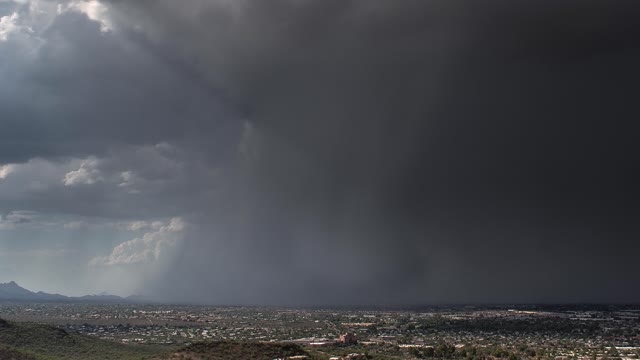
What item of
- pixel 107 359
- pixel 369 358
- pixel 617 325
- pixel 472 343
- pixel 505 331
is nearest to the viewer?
pixel 369 358

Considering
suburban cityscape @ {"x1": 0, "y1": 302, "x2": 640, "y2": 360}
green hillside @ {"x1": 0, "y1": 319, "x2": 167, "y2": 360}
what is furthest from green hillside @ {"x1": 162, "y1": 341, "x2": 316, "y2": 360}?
green hillside @ {"x1": 0, "y1": 319, "x2": 167, "y2": 360}

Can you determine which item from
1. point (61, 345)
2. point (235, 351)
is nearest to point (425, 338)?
point (235, 351)

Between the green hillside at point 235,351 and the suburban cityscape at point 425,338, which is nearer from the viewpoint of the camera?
the green hillside at point 235,351

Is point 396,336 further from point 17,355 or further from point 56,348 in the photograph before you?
point 17,355

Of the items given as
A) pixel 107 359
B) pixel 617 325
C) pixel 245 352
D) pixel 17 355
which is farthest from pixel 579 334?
pixel 17 355

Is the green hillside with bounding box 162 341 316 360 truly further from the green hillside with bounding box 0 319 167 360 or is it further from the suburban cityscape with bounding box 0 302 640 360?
the green hillside with bounding box 0 319 167 360

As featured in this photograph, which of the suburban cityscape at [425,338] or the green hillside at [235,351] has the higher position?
the suburban cityscape at [425,338]

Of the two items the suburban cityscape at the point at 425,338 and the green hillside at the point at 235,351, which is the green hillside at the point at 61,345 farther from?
the green hillside at the point at 235,351

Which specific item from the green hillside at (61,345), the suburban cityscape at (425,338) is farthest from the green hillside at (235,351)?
the green hillside at (61,345)

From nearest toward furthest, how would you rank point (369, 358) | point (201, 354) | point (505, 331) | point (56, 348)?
point (201, 354) → point (369, 358) → point (56, 348) → point (505, 331)

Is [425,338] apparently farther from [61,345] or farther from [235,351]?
[61,345]

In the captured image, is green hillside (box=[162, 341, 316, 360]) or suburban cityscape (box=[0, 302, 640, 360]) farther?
suburban cityscape (box=[0, 302, 640, 360])
